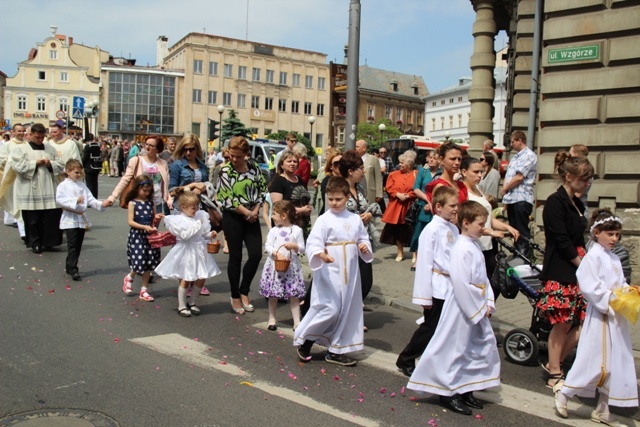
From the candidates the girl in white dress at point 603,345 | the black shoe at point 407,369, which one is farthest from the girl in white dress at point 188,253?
the girl in white dress at point 603,345

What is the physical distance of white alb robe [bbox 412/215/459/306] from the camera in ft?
18.2

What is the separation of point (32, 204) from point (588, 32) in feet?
31.2

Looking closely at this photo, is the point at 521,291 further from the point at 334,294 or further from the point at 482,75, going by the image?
the point at 482,75

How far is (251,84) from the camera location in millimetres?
98500

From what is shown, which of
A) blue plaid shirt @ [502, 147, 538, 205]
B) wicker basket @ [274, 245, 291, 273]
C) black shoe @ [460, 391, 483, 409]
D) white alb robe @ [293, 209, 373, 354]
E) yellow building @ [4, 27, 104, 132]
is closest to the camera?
black shoe @ [460, 391, 483, 409]

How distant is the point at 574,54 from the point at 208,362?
8.42 metres

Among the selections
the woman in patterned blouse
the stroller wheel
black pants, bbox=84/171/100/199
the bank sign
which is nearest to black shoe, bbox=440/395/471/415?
the stroller wheel

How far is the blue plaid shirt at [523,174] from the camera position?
34.9ft

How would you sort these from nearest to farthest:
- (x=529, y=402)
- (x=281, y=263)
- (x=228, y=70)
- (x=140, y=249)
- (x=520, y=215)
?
1. (x=529, y=402)
2. (x=281, y=263)
3. (x=140, y=249)
4. (x=520, y=215)
5. (x=228, y=70)

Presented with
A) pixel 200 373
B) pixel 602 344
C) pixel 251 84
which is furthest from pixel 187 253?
pixel 251 84

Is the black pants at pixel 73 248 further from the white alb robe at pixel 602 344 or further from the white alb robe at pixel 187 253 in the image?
the white alb robe at pixel 602 344

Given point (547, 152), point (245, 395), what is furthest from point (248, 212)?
point (547, 152)

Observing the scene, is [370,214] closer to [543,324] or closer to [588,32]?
[543,324]

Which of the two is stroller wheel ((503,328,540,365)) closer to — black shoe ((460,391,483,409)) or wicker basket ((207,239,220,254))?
black shoe ((460,391,483,409))
